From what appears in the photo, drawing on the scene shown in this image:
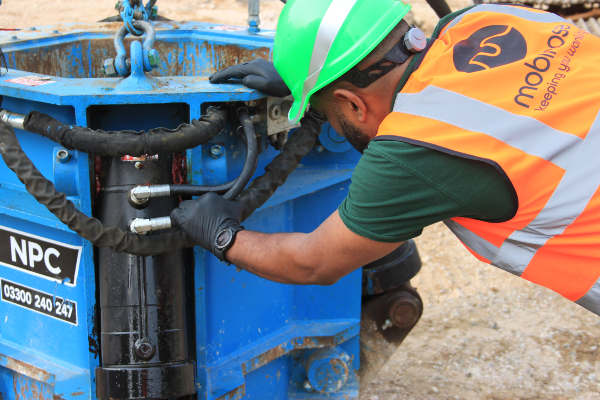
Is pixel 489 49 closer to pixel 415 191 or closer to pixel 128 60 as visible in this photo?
pixel 415 191

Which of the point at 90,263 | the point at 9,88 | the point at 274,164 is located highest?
the point at 9,88

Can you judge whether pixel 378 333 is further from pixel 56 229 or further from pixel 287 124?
pixel 56 229

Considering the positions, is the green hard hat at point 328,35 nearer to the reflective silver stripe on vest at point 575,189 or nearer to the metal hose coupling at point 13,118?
the reflective silver stripe on vest at point 575,189

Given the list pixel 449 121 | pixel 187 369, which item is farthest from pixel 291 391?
pixel 449 121

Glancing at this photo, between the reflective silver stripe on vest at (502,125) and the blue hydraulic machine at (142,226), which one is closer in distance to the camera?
the reflective silver stripe on vest at (502,125)

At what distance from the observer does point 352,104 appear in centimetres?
149

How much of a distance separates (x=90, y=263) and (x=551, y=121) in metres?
1.19

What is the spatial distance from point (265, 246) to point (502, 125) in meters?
0.62

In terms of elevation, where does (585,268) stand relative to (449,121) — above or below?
below

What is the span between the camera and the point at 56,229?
64.2 inches

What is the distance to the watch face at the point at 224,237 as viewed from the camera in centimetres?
143

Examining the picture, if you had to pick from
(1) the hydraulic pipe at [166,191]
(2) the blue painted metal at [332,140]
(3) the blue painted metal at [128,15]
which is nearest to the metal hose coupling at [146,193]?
(1) the hydraulic pipe at [166,191]

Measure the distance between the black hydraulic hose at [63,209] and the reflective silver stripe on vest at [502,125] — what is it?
73 cm

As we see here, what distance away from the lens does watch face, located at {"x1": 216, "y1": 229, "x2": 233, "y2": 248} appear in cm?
143
